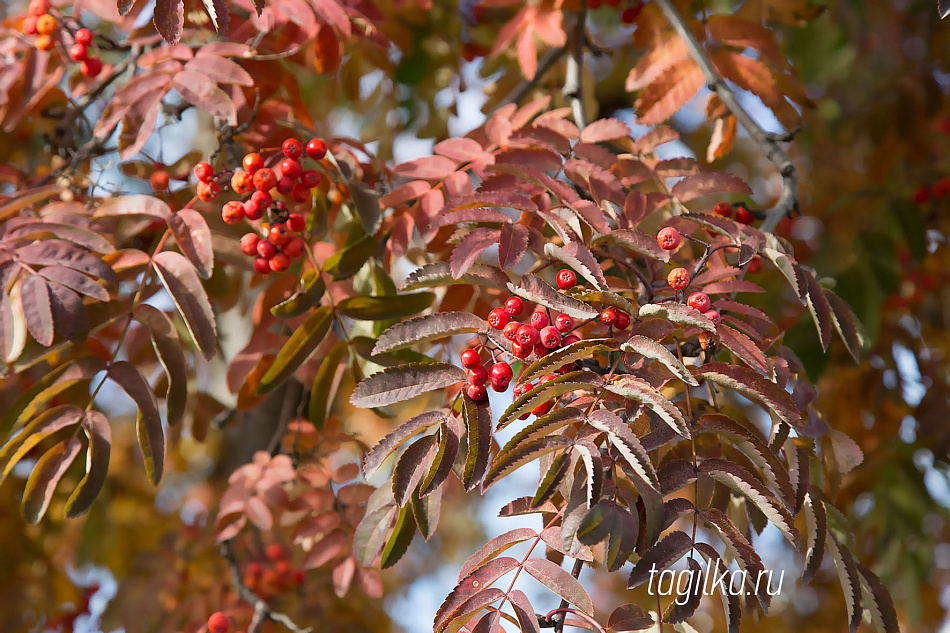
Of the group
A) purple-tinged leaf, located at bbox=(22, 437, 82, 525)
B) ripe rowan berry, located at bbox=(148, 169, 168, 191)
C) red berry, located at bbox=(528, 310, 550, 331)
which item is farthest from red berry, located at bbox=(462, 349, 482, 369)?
ripe rowan berry, located at bbox=(148, 169, 168, 191)

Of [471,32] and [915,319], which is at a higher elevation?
[471,32]

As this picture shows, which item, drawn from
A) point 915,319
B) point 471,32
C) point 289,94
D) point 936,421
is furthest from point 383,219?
point 915,319

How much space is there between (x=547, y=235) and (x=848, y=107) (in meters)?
3.52

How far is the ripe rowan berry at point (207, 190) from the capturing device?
5.33ft

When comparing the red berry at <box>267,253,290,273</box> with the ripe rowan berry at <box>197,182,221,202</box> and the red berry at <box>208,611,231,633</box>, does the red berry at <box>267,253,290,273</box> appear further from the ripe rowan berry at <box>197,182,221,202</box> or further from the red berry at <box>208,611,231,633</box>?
the red berry at <box>208,611,231,633</box>

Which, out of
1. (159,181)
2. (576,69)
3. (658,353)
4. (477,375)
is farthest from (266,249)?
(576,69)

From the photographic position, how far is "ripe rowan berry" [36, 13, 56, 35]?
1.89 m

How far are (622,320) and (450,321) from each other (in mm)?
289

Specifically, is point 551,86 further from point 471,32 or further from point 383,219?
point 383,219

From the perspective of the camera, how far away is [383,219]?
1.72 m

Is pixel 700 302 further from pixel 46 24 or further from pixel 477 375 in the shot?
pixel 46 24

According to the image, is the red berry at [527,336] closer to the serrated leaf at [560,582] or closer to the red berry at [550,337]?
the red berry at [550,337]

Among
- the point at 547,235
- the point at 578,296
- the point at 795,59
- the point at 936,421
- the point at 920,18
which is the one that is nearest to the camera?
the point at 578,296

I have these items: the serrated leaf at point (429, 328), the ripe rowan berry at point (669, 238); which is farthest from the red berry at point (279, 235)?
the ripe rowan berry at point (669, 238)
